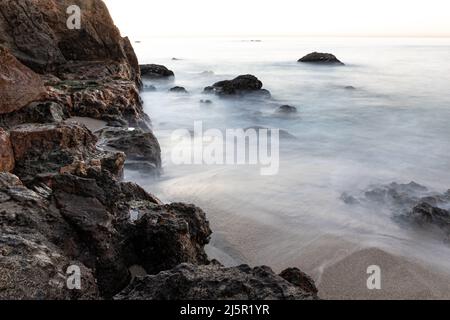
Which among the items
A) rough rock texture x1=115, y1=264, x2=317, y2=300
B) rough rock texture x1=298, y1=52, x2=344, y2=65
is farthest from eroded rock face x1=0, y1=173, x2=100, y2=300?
rough rock texture x1=298, y1=52, x2=344, y2=65

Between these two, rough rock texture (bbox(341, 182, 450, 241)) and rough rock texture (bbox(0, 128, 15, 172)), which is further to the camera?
rough rock texture (bbox(341, 182, 450, 241))

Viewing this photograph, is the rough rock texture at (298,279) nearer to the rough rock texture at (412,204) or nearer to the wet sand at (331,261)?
the wet sand at (331,261)

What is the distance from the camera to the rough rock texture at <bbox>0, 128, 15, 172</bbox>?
4539mm

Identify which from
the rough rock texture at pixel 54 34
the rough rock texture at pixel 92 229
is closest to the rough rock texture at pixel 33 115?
the rough rock texture at pixel 92 229

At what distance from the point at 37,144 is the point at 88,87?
518 cm

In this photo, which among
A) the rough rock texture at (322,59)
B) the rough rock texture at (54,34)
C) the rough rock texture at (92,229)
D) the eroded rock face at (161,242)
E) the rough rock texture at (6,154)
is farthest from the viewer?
the rough rock texture at (322,59)

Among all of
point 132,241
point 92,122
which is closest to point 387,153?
point 92,122

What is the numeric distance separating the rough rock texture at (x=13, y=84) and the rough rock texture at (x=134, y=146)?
1352 mm

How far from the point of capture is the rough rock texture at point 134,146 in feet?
23.6

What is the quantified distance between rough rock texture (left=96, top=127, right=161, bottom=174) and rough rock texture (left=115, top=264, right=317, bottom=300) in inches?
175

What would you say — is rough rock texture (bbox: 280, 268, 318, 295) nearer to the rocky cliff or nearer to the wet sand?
the rocky cliff

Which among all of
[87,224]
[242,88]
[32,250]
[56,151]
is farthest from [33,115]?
[242,88]

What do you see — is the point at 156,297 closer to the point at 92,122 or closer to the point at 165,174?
the point at 165,174

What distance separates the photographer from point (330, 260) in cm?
489
